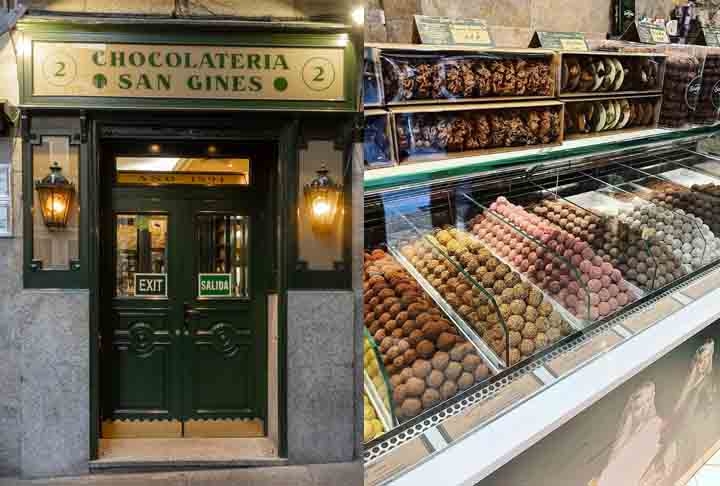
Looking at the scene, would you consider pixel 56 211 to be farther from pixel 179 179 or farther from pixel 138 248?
pixel 179 179

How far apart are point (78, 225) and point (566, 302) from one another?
9.96ft

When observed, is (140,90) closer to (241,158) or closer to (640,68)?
(241,158)

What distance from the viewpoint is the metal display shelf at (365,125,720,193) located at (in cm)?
110

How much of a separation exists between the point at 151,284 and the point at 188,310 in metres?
0.26

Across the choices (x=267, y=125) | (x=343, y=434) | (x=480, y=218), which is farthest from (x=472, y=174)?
(x=343, y=434)

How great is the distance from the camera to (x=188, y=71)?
3.96 meters

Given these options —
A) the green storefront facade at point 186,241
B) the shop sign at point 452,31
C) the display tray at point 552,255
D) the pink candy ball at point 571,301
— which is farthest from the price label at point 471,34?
the green storefront facade at point 186,241

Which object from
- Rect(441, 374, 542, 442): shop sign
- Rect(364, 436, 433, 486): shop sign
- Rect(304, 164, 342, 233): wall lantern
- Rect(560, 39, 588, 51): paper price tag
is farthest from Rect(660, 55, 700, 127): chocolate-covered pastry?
Rect(304, 164, 342, 233): wall lantern

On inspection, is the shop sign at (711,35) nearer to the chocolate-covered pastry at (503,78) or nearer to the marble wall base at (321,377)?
the chocolate-covered pastry at (503,78)

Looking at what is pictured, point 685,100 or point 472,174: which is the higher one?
point 685,100

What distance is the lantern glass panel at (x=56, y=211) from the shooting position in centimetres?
393

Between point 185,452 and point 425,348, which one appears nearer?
point 425,348

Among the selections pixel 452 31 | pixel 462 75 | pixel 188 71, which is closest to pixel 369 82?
pixel 452 31

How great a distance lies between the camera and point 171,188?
4.30 metres
